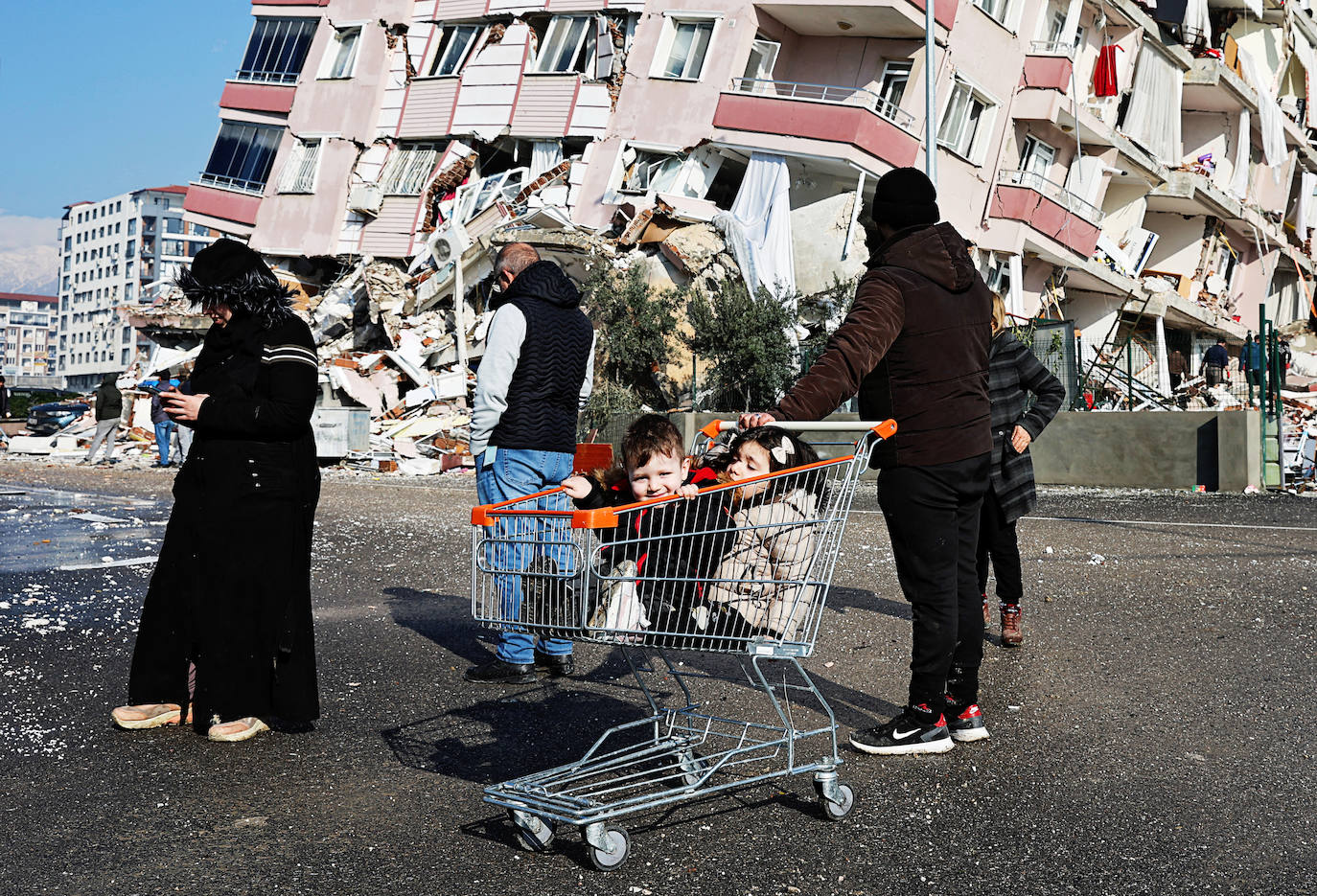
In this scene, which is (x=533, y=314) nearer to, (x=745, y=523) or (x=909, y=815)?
(x=745, y=523)

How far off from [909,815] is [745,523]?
1168mm

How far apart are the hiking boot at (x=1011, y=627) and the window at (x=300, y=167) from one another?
34.7m

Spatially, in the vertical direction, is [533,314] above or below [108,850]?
above

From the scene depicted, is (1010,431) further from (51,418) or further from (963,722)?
(51,418)

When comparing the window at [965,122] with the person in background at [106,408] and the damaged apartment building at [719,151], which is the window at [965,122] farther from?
the person in background at [106,408]

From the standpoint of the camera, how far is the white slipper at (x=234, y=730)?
4934 millimetres

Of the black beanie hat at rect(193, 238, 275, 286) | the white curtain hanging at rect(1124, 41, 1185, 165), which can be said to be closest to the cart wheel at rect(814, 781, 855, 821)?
the black beanie hat at rect(193, 238, 275, 286)

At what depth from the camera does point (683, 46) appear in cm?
3111

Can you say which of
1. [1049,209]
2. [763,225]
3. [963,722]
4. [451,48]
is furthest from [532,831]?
[451,48]

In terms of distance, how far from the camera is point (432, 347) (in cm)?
3203

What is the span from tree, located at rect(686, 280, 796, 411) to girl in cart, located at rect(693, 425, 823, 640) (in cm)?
2071

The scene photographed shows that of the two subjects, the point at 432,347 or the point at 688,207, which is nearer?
the point at 688,207

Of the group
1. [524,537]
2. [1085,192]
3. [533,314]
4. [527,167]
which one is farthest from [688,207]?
[524,537]

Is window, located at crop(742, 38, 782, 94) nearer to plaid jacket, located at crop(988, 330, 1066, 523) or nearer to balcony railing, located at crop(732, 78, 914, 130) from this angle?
balcony railing, located at crop(732, 78, 914, 130)
